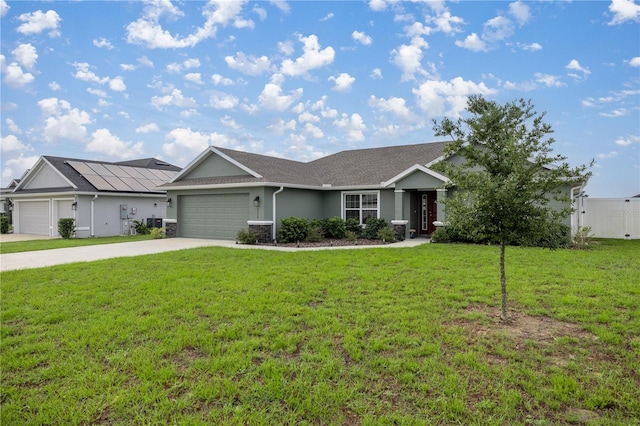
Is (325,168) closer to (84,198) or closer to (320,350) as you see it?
(84,198)

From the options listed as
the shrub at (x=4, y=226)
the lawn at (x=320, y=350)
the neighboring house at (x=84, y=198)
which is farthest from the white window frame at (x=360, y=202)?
the shrub at (x=4, y=226)

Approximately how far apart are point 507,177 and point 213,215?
14.3 m

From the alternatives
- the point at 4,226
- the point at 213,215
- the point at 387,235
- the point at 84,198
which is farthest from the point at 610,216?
the point at 4,226

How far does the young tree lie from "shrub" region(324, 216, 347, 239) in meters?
10.8

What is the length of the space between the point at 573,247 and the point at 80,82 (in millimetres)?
18372

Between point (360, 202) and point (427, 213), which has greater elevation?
point (360, 202)

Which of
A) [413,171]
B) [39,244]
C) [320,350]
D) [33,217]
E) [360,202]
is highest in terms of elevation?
[413,171]

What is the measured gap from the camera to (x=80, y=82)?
1362cm

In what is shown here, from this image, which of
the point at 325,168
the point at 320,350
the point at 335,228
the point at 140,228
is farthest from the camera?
the point at 140,228

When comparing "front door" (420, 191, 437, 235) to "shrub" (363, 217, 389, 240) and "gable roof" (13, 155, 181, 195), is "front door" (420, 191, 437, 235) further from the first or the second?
"gable roof" (13, 155, 181, 195)

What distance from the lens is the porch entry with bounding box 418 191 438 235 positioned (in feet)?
55.8

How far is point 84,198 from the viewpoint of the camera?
19984mm

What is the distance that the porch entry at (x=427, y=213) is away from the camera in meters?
17.0

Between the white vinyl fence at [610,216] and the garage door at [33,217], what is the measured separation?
27333 mm
